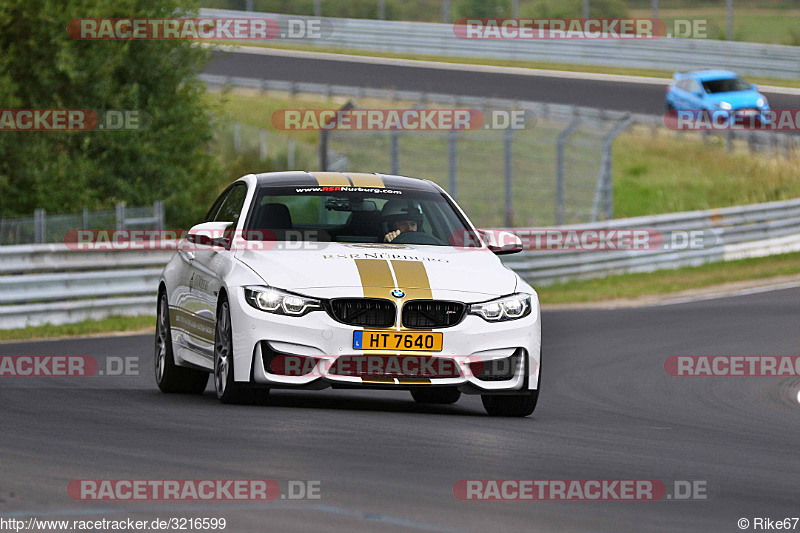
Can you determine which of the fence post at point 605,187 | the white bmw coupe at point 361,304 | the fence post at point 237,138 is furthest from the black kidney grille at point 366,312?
the fence post at point 237,138

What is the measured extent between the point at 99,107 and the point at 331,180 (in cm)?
1777

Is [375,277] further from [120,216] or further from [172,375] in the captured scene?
[120,216]

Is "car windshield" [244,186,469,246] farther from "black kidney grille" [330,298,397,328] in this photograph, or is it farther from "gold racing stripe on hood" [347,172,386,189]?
"black kidney grille" [330,298,397,328]

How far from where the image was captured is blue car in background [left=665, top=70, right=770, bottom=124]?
39844 millimetres

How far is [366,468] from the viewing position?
7406 millimetres

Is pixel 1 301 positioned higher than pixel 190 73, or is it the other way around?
pixel 190 73

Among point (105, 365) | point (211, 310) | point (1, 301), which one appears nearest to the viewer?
point (211, 310)

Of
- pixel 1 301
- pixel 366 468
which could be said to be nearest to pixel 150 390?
pixel 366 468

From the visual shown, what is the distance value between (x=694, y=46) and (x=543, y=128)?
10.6 metres

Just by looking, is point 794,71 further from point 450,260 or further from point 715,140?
point 450,260

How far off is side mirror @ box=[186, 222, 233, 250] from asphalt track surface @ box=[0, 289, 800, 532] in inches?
43.0

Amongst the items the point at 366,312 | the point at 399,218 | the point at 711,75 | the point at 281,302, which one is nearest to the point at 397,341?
the point at 366,312

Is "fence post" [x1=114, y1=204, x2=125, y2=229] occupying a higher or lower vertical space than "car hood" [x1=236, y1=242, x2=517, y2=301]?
lower

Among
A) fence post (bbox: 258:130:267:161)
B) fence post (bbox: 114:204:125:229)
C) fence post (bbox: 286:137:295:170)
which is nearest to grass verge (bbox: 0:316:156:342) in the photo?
fence post (bbox: 114:204:125:229)
